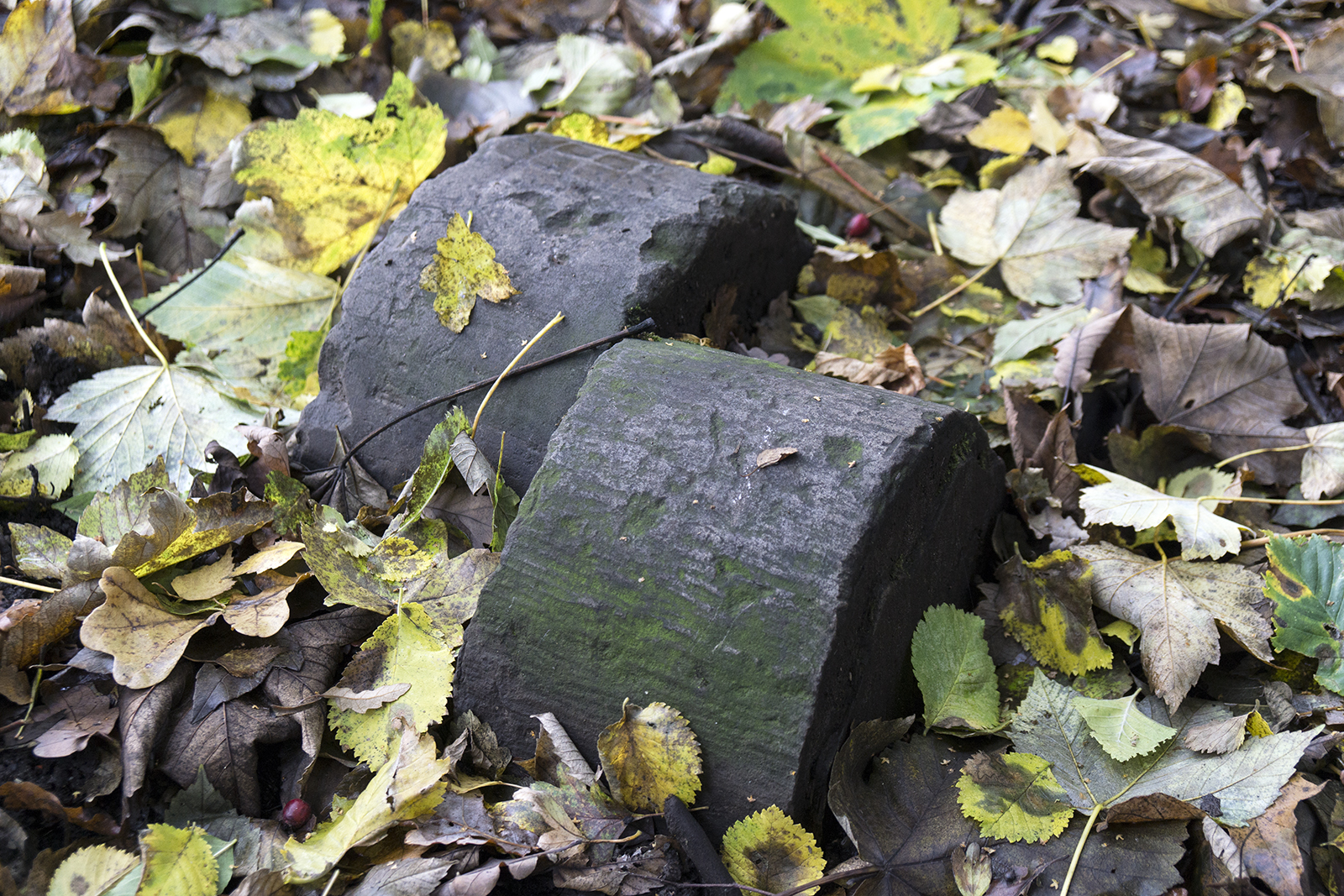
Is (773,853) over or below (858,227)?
below

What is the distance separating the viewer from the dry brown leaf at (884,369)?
84.0 inches

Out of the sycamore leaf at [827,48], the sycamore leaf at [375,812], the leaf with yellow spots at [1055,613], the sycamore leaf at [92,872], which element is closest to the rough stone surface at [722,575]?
the sycamore leaf at [375,812]

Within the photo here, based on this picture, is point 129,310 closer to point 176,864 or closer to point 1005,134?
point 176,864

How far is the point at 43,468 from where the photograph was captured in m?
1.95

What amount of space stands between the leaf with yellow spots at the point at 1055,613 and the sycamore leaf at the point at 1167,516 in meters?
0.11

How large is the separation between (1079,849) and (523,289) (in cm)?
135

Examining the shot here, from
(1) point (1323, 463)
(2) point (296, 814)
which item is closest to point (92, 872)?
(2) point (296, 814)

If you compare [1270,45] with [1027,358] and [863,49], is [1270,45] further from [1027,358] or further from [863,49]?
[1027,358]

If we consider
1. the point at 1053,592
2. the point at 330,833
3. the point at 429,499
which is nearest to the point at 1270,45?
the point at 1053,592

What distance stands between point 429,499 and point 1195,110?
8.74 ft

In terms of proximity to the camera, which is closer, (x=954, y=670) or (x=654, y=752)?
(x=654, y=752)

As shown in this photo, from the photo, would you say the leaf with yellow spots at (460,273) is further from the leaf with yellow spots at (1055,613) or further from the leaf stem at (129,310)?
the leaf with yellow spots at (1055,613)

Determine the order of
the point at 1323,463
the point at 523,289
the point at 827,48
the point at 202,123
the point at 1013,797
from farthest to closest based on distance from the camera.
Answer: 1. the point at 827,48
2. the point at 202,123
3. the point at 1323,463
4. the point at 523,289
5. the point at 1013,797

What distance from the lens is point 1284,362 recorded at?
6.86ft
